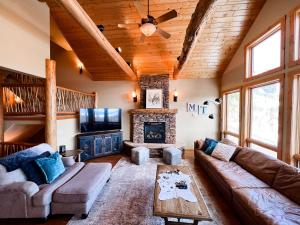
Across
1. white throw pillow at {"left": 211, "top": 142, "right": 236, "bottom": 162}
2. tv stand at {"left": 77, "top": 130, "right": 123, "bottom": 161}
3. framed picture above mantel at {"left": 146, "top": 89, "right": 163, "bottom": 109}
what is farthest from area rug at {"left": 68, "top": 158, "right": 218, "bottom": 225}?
framed picture above mantel at {"left": 146, "top": 89, "right": 163, "bottom": 109}

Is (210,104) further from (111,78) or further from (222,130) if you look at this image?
(111,78)

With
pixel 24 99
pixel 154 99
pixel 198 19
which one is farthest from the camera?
pixel 154 99

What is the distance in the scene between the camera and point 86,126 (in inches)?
229

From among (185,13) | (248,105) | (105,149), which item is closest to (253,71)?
(248,105)

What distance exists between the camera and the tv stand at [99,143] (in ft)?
18.5

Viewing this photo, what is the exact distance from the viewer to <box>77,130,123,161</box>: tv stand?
18.5ft

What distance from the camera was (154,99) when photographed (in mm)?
6758

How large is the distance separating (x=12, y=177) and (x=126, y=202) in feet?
5.98

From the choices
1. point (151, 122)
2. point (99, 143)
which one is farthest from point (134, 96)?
point (99, 143)

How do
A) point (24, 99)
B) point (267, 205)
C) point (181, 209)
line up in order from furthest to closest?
point (24, 99)
point (267, 205)
point (181, 209)

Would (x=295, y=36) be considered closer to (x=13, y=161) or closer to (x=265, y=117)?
(x=265, y=117)

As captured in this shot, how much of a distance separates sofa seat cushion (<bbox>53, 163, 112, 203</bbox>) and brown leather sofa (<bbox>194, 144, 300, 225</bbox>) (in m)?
2.22

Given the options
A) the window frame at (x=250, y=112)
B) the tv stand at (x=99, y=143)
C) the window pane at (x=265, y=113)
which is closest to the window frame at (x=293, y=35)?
the window frame at (x=250, y=112)

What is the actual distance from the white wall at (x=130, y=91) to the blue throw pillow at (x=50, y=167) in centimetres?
393
